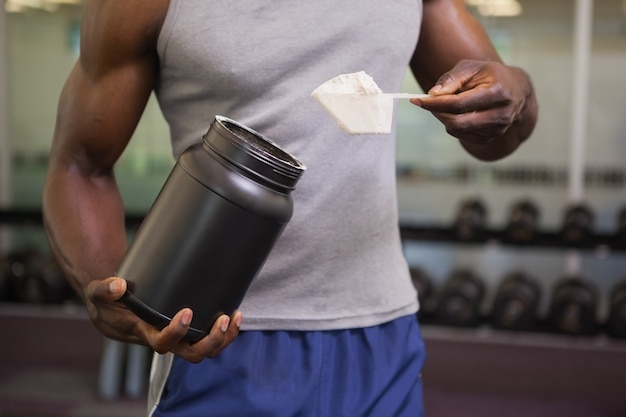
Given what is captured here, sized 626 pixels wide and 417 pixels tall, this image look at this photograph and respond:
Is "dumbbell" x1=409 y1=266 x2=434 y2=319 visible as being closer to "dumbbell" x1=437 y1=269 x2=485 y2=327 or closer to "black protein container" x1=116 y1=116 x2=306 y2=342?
"dumbbell" x1=437 y1=269 x2=485 y2=327

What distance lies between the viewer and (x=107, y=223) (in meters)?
1.09

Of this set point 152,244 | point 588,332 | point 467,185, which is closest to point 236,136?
point 152,244

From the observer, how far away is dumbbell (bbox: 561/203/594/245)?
3285 millimetres

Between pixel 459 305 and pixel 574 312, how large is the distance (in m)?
0.43

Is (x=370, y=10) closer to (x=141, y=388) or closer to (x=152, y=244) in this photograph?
(x=152, y=244)

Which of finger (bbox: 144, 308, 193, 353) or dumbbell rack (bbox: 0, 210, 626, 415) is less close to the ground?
finger (bbox: 144, 308, 193, 353)

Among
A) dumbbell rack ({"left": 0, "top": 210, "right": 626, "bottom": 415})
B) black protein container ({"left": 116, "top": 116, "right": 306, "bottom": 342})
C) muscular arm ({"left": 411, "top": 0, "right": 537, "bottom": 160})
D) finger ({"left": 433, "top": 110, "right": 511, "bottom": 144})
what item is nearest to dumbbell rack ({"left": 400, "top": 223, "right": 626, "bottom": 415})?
dumbbell rack ({"left": 0, "top": 210, "right": 626, "bottom": 415})

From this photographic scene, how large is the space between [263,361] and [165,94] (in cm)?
37

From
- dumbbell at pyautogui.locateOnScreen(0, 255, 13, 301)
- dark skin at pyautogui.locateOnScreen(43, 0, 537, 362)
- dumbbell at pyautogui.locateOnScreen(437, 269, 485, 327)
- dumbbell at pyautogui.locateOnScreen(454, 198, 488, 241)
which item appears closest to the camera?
dark skin at pyautogui.locateOnScreen(43, 0, 537, 362)

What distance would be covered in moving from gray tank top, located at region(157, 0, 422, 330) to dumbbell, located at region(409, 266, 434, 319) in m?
2.26

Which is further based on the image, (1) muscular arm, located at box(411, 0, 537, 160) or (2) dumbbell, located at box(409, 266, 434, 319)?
(2) dumbbell, located at box(409, 266, 434, 319)

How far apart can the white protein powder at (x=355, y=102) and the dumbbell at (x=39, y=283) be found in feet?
9.01

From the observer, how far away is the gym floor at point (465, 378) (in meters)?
3.24

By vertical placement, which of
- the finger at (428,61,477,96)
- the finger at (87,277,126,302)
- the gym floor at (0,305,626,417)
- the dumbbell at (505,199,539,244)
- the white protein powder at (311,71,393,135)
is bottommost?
the gym floor at (0,305,626,417)
